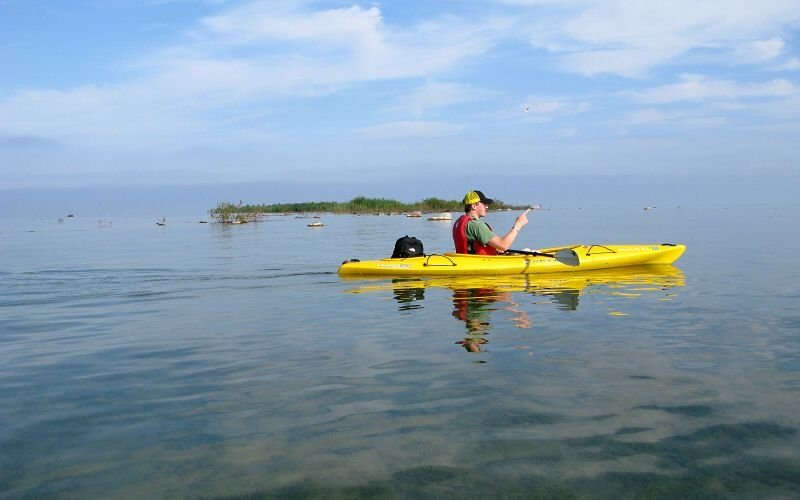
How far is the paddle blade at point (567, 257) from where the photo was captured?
45.3 feet

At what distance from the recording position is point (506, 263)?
13258 mm

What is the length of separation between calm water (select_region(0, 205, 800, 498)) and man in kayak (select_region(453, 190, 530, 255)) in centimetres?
160

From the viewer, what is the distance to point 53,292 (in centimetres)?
1252

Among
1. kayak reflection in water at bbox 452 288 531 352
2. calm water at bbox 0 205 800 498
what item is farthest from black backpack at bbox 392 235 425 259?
calm water at bbox 0 205 800 498

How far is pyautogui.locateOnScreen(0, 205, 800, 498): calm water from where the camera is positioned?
3.85m

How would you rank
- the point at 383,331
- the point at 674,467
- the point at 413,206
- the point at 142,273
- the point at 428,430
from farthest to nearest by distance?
the point at 413,206 → the point at 142,273 → the point at 383,331 → the point at 428,430 → the point at 674,467

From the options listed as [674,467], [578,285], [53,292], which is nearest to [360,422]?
[674,467]

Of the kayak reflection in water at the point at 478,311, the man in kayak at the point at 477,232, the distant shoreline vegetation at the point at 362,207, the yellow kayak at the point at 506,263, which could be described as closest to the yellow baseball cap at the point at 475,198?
the man in kayak at the point at 477,232

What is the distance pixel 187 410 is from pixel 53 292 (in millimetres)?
8694

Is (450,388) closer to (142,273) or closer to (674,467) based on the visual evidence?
(674,467)

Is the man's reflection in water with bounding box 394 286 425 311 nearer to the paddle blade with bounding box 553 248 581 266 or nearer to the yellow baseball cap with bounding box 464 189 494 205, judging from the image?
the yellow baseball cap with bounding box 464 189 494 205

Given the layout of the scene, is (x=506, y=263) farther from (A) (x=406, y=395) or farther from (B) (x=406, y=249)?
(A) (x=406, y=395)

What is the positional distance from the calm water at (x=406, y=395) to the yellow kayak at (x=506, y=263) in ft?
5.97

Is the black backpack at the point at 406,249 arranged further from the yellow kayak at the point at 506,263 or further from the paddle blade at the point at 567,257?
the paddle blade at the point at 567,257
